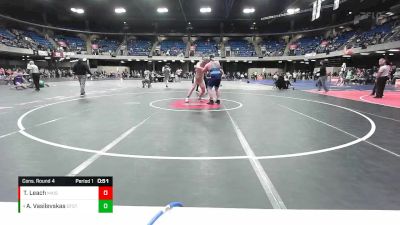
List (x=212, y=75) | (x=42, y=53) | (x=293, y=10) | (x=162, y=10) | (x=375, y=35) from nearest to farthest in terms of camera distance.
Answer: (x=212, y=75)
(x=375, y=35)
(x=293, y=10)
(x=42, y=53)
(x=162, y=10)

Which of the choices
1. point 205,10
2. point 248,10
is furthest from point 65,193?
point 248,10

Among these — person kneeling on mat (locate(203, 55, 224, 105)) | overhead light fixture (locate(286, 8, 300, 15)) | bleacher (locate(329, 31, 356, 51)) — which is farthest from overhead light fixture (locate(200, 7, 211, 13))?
person kneeling on mat (locate(203, 55, 224, 105))

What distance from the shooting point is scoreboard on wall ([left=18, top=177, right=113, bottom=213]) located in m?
1.60

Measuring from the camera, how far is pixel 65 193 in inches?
63.3

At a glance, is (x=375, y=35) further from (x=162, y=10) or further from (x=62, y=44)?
(x=62, y=44)

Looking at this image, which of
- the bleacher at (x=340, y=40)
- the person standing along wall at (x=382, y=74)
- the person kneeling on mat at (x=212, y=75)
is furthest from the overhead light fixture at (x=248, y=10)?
the person kneeling on mat at (x=212, y=75)

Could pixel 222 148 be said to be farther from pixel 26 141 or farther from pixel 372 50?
pixel 372 50

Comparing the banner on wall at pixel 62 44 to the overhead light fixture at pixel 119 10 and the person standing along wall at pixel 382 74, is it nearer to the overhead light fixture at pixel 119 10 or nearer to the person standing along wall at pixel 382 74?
the overhead light fixture at pixel 119 10

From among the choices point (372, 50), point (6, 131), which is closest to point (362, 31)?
point (372, 50)

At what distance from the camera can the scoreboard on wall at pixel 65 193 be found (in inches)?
63.1

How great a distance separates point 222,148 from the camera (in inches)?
190

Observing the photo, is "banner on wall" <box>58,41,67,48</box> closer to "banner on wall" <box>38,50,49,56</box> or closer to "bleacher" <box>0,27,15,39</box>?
"banner on wall" <box>38,50,49,56</box>

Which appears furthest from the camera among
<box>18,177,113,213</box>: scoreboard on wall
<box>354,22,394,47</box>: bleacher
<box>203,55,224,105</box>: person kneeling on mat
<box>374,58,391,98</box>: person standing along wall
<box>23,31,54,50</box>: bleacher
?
<box>23,31,54,50</box>: bleacher

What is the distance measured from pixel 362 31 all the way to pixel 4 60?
47.2 m
